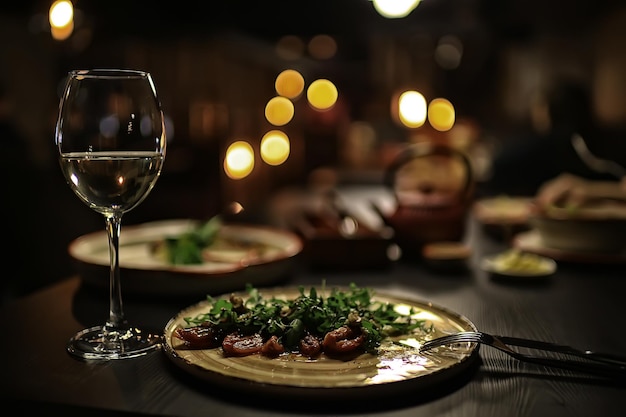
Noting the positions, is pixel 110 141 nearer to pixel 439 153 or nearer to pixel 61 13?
pixel 439 153

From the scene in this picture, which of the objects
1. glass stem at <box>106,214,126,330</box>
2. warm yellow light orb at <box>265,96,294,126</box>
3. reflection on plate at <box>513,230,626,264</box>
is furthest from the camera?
warm yellow light orb at <box>265,96,294,126</box>

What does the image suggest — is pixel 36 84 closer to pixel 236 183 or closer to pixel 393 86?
pixel 236 183

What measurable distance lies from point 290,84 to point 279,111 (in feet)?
3.12

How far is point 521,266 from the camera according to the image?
1.54 metres

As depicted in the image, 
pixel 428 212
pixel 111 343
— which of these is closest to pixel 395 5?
pixel 428 212

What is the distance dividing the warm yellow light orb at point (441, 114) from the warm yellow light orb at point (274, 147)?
3.59 metres

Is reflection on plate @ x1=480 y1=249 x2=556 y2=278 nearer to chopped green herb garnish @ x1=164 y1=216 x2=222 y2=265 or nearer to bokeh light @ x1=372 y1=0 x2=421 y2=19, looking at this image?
chopped green herb garnish @ x1=164 y1=216 x2=222 y2=265

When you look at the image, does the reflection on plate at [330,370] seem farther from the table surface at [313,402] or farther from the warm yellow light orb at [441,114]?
the warm yellow light orb at [441,114]

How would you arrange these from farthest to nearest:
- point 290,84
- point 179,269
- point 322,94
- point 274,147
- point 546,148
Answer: point 322,94 → point 290,84 → point 274,147 → point 546,148 → point 179,269

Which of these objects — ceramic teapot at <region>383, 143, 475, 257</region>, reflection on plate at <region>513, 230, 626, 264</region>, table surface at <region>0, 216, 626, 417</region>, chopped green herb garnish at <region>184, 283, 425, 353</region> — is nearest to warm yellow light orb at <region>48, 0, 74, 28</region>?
ceramic teapot at <region>383, 143, 475, 257</region>

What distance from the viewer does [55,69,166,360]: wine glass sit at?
3.07 ft

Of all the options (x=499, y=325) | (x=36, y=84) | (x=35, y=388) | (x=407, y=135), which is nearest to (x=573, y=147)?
(x=499, y=325)

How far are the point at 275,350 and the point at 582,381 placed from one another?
0.42 meters

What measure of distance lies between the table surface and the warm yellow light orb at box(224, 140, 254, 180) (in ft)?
25.5
